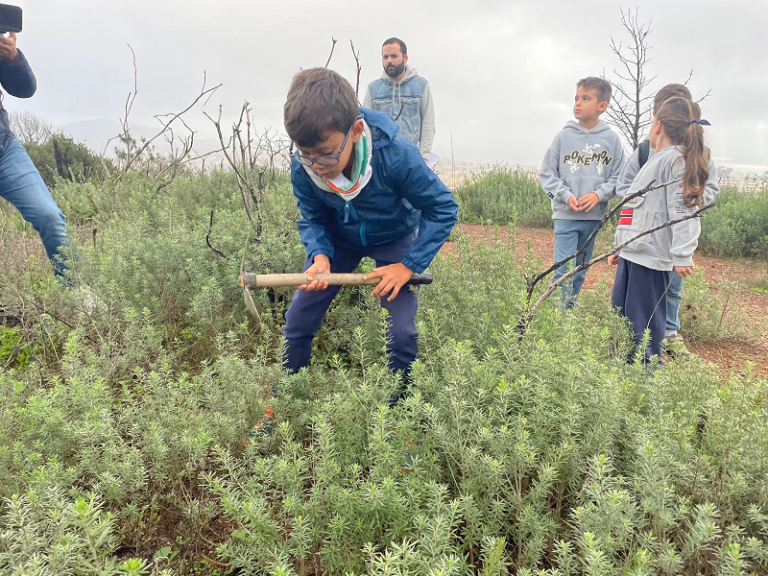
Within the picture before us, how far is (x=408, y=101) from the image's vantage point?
543 cm

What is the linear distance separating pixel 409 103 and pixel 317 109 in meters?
3.62

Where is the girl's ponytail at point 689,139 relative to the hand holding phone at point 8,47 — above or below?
below

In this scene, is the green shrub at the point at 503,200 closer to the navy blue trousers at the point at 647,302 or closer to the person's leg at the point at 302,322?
the navy blue trousers at the point at 647,302

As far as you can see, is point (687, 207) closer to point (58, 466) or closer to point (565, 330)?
point (565, 330)

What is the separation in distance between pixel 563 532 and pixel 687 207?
2290mm

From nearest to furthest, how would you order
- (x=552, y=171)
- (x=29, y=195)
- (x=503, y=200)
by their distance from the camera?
(x=29, y=195), (x=552, y=171), (x=503, y=200)

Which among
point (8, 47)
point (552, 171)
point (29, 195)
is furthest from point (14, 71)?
point (552, 171)

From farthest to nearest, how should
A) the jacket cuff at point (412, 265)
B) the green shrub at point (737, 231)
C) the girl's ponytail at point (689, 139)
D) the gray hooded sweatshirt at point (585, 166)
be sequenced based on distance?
the green shrub at point (737, 231), the gray hooded sweatshirt at point (585, 166), the girl's ponytail at point (689, 139), the jacket cuff at point (412, 265)

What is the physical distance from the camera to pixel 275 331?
10.6ft

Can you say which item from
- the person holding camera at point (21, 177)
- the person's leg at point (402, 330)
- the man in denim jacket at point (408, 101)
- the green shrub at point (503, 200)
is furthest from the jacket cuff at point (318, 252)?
the green shrub at point (503, 200)

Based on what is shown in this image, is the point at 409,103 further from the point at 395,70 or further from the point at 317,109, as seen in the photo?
the point at 317,109

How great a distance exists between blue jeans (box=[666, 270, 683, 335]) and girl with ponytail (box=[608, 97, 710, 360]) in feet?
1.90

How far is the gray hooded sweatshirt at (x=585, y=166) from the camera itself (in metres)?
4.14

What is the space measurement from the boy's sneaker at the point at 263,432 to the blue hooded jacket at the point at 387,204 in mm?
876
